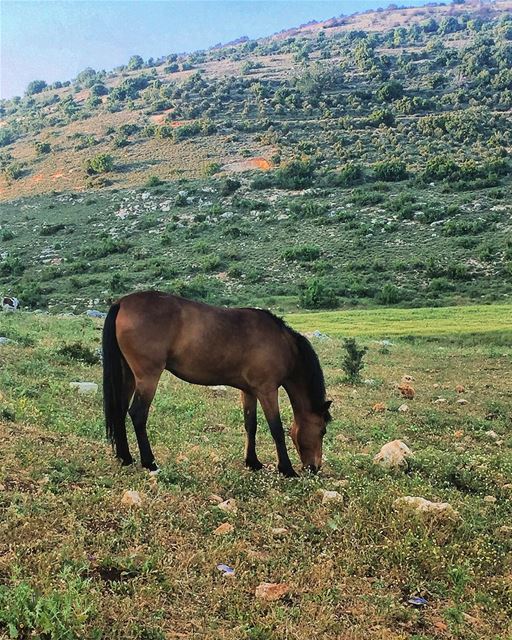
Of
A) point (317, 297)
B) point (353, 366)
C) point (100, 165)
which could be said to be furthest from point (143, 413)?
point (100, 165)

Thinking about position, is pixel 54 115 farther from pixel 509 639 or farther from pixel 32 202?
pixel 509 639

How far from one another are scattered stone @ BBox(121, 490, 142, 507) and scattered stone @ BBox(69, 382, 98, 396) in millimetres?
5256

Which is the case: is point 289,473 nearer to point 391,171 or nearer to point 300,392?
point 300,392

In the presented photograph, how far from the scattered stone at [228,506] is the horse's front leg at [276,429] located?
1.46 metres

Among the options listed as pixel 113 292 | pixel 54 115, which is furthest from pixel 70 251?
pixel 54 115

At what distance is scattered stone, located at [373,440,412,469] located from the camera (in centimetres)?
765

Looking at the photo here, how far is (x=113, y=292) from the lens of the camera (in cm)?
4231

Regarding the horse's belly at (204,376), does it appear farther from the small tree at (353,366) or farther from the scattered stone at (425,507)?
the small tree at (353,366)

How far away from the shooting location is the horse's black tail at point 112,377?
23.2 ft

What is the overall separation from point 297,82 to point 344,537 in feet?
344

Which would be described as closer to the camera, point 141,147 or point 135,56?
point 141,147

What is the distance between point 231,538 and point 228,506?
73 centimetres

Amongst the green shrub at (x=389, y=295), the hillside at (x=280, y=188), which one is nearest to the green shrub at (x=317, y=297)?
the hillside at (x=280, y=188)

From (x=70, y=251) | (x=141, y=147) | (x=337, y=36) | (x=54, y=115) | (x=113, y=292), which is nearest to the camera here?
(x=113, y=292)
